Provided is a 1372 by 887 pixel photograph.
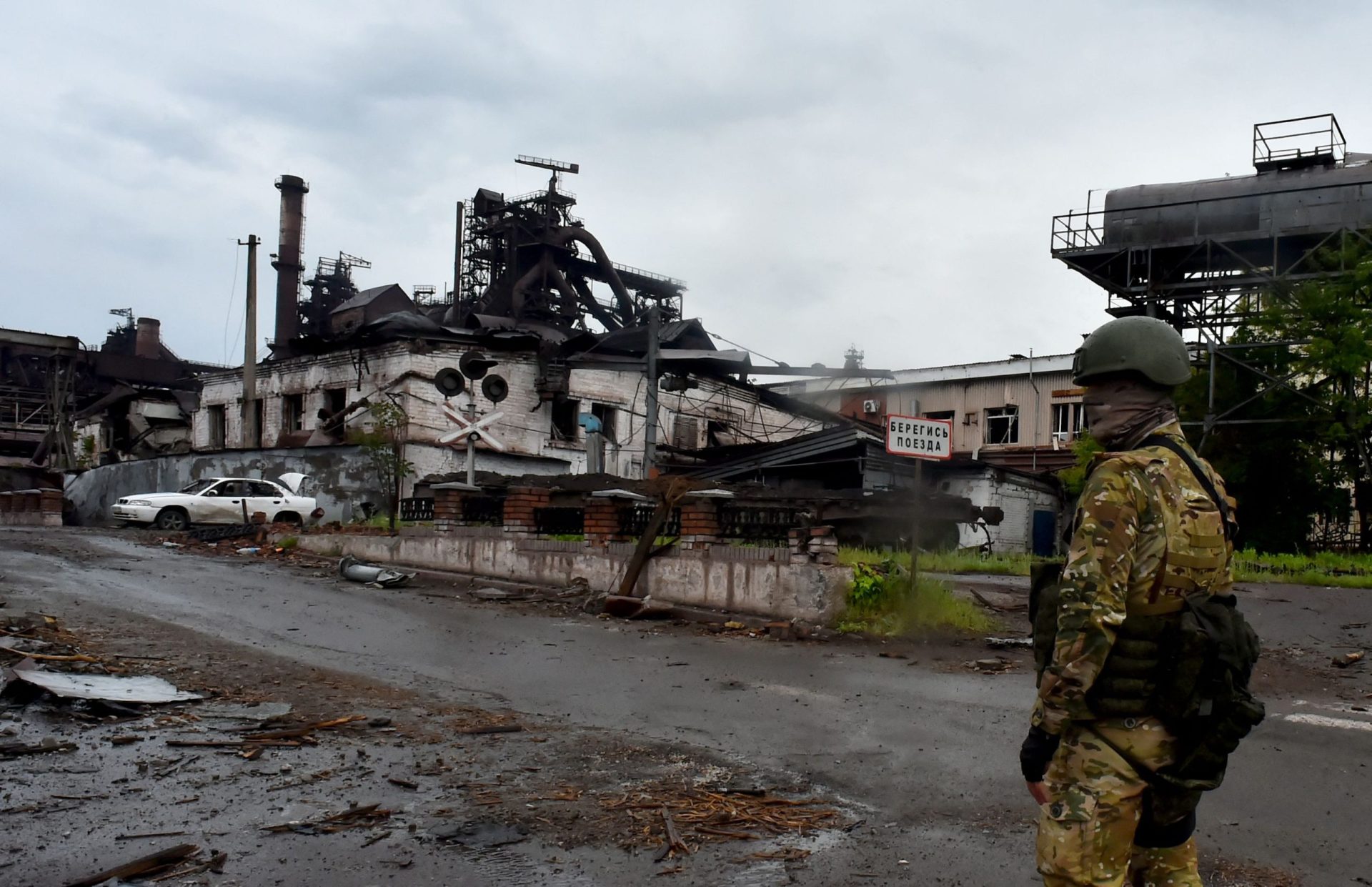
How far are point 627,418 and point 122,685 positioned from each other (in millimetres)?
29006

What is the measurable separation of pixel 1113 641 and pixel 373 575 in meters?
13.7

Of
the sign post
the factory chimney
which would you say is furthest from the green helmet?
the factory chimney

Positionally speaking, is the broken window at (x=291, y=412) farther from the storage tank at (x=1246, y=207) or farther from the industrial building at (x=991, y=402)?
the storage tank at (x=1246, y=207)

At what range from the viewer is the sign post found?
1093cm

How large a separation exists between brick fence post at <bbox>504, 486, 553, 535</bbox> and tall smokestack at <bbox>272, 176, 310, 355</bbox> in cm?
3594

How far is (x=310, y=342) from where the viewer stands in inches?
1443

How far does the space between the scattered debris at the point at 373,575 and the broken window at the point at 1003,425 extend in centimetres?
2587

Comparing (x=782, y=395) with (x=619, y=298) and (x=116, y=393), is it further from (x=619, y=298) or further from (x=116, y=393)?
(x=116, y=393)

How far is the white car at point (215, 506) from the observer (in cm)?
2389

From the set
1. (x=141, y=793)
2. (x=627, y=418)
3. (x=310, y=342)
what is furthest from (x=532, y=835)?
(x=310, y=342)

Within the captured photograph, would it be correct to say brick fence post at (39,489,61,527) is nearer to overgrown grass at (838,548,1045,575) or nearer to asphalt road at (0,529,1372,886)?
asphalt road at (0,529,1372,886)

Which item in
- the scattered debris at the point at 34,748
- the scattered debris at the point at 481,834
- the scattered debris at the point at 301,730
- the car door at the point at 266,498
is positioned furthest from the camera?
the car door at the point at 266,498

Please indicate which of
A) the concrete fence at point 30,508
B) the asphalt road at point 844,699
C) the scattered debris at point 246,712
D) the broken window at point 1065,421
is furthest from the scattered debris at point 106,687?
the broken window at point 1065,421

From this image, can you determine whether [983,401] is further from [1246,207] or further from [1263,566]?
[1263,566]
